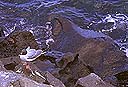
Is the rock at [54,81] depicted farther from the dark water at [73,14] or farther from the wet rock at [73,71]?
the dark water at [73,14]

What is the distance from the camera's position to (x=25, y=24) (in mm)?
8398

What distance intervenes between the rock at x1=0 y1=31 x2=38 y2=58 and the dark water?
4.08ft

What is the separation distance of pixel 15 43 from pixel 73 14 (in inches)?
115

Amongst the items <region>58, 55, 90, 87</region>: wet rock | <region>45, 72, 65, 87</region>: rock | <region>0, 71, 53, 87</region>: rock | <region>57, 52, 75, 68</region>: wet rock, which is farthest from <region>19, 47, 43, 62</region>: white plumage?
<region>0, 71, 53, 87</region>: rock

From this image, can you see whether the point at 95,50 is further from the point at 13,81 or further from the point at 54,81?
the point at 13,81

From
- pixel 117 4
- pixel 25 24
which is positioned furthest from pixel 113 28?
pixel 25 24

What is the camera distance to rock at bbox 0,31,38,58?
6.10 meters

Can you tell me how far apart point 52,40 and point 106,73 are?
6.84 feet

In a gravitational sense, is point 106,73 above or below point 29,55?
below

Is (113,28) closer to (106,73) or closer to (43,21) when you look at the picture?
(43,21)

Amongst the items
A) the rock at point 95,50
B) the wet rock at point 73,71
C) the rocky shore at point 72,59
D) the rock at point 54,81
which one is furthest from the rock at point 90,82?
the rock at point 95,50

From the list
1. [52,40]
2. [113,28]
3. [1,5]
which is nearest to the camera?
[52,40]

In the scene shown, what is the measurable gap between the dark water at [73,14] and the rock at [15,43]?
124cm

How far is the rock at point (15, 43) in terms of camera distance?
610cm
